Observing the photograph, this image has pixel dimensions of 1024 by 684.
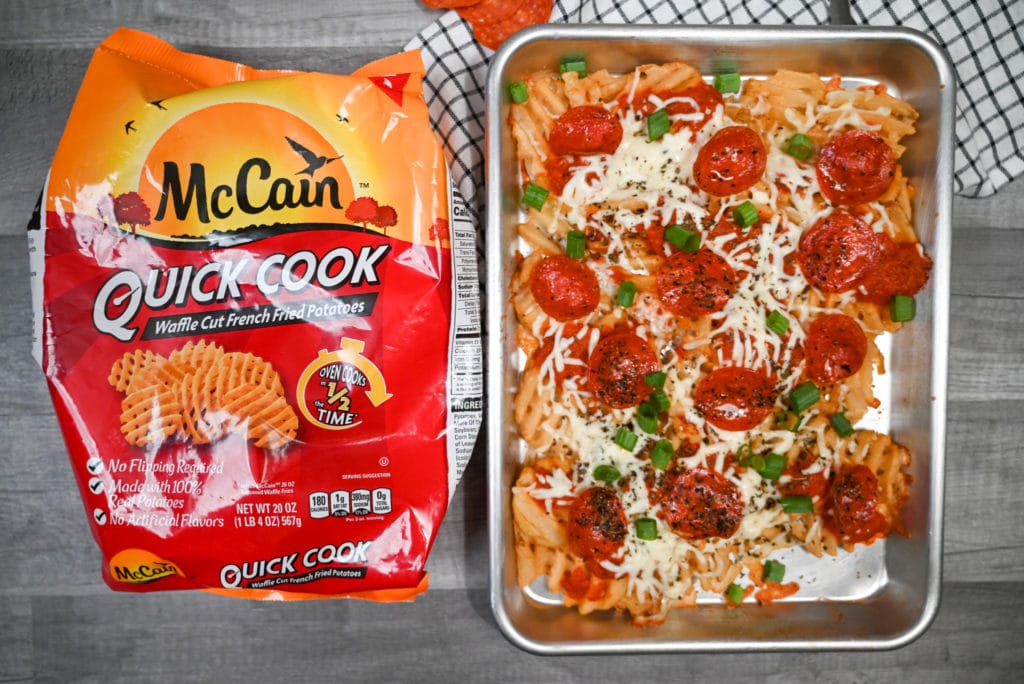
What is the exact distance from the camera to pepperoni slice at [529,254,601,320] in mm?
1709

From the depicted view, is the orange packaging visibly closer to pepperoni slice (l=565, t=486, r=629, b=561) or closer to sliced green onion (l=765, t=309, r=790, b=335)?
pepperoni slice (l=565, t=486, r=629, b=561)

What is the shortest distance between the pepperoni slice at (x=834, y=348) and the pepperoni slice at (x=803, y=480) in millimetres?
219

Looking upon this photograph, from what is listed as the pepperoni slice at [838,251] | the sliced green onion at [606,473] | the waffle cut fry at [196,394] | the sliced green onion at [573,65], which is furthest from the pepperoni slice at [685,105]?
the waffle cut fry at [196,394]

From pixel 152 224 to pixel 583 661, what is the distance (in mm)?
1655

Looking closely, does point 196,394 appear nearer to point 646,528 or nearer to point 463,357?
point 463,357

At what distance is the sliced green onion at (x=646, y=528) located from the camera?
5.86ft

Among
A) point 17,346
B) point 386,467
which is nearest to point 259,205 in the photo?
point 386,467

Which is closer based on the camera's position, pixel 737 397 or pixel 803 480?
pixel 737 397

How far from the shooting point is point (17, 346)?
1983 mm

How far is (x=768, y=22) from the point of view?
6.19 feet

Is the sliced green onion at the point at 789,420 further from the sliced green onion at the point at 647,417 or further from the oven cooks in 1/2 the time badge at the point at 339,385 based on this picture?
the oven cooks in 1/2 the time badge at the point at 339,385

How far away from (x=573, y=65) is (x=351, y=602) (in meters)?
1.61

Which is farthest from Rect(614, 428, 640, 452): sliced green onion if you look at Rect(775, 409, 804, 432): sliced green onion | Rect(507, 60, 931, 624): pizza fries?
Rect(775, 409, 804, 432): sliced green onion

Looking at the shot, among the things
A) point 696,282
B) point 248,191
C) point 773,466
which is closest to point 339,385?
point 248,191
